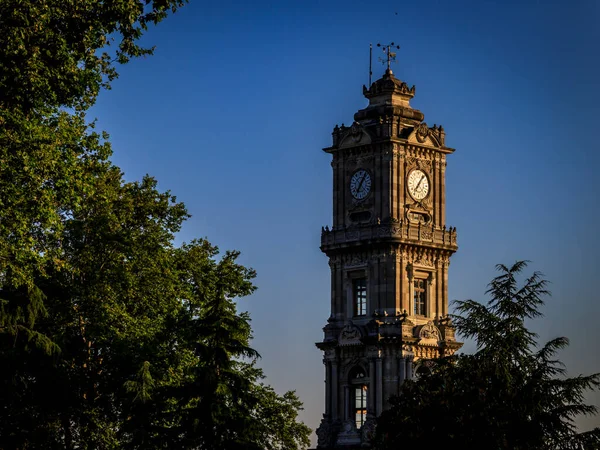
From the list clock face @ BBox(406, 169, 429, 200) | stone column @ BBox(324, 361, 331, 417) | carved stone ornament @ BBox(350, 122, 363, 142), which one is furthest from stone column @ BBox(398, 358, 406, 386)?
carved stone ornament @ BBox(350, 122, 363, 142)

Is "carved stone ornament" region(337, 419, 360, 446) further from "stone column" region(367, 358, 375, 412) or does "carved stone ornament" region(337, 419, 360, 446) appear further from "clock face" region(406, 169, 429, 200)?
"clock face" region(406, 169, 429, 200)

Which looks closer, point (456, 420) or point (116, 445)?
point (456, 420)

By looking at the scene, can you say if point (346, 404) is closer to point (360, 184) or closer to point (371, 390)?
point (371, 390)

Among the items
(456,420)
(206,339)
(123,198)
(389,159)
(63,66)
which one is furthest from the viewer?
(389,159)

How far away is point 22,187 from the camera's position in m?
50.7

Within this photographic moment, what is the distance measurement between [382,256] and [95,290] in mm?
30281

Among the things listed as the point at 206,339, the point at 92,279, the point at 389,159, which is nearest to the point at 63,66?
the point at 206,339

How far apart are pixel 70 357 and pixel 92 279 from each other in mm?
3688

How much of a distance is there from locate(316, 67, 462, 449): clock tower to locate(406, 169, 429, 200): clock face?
0.06 meters

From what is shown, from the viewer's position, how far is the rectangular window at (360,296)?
325ft

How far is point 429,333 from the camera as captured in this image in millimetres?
96375

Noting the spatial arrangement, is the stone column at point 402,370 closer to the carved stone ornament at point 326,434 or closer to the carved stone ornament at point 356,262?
the carved stone ornament at point 326,434

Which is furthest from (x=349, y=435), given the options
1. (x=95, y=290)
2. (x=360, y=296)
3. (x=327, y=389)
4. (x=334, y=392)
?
(x=95, y=290)

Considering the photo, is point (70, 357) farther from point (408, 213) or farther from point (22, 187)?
point (408, 213)
